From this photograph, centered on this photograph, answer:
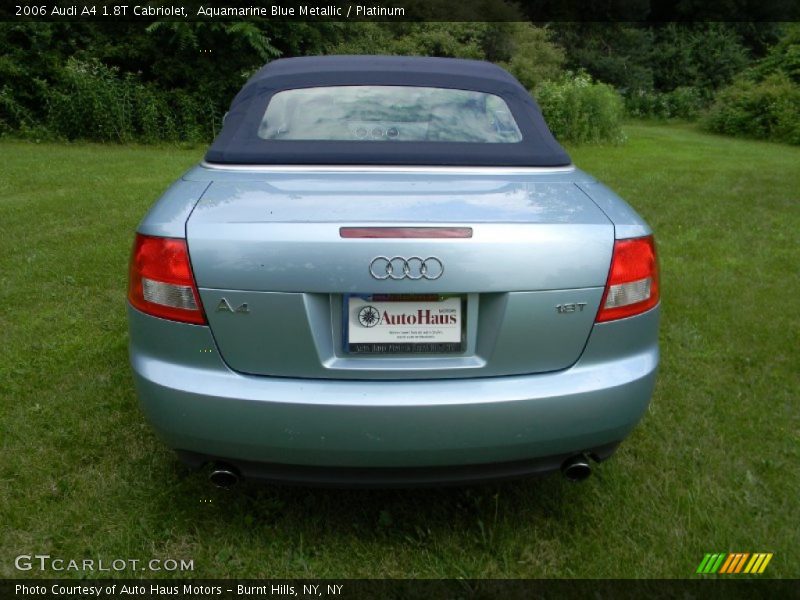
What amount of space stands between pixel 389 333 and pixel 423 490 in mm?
1028

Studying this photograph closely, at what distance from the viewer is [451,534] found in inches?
102

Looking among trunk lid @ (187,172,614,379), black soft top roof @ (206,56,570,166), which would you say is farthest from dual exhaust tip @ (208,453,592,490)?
black soft top roof @ (206,56,570,166)

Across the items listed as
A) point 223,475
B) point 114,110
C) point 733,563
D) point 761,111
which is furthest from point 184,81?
point 733,563

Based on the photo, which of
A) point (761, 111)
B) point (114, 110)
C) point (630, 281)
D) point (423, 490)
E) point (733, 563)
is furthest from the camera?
point (761, 111)

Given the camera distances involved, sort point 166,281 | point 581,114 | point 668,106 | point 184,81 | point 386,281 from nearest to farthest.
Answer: point 386,281
point 166,281
point 581,114
point 184,81
point 668,106

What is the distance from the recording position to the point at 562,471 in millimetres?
2279

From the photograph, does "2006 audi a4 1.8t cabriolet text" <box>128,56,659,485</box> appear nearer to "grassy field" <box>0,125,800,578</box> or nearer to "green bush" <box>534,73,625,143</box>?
"grassy field" <box>0,125,800,578</box>

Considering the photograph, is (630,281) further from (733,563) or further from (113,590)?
(113,590)

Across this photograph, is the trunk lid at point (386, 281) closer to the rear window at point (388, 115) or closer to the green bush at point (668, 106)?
the rear window at point (388, 115)

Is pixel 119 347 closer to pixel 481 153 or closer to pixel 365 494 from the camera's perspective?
pixel 365 494

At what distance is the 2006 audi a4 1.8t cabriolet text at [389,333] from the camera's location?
79.2 inches

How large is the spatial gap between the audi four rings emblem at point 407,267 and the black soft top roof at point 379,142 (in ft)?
2.71

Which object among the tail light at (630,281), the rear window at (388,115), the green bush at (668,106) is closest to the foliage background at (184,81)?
the green bush at (668,106)

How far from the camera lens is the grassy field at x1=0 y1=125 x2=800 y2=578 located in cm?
246
